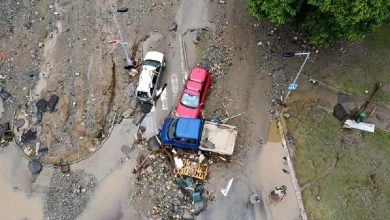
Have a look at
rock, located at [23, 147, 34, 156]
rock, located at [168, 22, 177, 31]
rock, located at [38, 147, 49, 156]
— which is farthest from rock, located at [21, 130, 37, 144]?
rock, located at [168, 22, 177, 31]

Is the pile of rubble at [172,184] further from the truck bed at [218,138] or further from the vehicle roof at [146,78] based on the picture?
the vehicle roof at [146,78]

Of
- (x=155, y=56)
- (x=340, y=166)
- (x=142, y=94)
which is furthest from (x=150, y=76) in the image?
(x=340, y=166)

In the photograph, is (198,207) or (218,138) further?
(218,138)

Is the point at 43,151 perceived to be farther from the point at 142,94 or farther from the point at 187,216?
the point at 187,216

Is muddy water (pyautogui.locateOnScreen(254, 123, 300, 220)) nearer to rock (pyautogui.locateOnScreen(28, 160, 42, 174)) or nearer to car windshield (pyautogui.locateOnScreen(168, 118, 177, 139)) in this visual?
car windshield (pyautogui.locateOnScreen(168, 118, 177, 139))

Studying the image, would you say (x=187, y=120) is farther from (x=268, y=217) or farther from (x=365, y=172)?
(x=365, y=172)

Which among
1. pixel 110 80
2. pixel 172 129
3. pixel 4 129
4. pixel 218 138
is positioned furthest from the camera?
pixel 110 80

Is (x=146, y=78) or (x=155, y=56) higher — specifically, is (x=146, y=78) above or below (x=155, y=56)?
below

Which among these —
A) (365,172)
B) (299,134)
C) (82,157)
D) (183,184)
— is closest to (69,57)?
(82,157)
